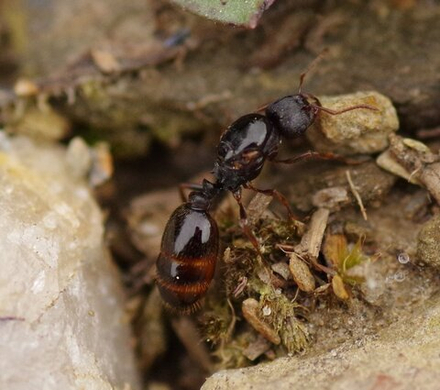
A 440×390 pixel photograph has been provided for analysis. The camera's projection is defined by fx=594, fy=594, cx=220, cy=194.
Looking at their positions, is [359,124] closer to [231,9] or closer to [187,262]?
[231,9]

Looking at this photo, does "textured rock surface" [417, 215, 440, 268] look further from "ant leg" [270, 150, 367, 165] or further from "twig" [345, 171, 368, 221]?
"ant leg" [270, 150, 367, 165]

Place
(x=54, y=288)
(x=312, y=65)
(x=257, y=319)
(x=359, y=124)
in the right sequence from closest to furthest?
(x=54, y=288) < (x=257, y=319) < (x=359, y=124) < (x=312, y=65)

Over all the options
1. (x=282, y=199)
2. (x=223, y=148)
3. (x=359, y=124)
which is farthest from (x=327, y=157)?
(x=223, y=148)

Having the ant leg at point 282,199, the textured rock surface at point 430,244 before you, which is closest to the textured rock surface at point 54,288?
the ant leg at point 282,199

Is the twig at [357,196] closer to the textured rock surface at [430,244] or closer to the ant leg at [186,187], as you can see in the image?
the textured rock surface at [430,244]

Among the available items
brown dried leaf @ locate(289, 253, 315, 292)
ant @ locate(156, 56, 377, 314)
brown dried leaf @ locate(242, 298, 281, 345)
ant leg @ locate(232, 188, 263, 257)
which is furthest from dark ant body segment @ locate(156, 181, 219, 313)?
brown dried leaf @ locate(289, 253, 315, 292)
